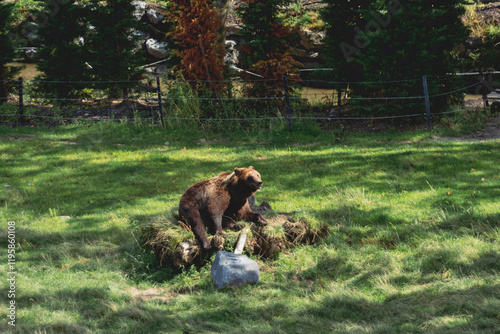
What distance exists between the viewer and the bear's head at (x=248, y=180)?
18.3 ft

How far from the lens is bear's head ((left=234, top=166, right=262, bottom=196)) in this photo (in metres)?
5.59

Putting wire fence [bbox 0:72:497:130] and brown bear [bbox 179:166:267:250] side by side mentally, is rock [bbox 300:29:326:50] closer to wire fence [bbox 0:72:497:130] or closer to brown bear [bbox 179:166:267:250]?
wire fence [bbox 0:72:497:130]

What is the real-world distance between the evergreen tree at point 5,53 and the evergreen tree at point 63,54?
0.94 m

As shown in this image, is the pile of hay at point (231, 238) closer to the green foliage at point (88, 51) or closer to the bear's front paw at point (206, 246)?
the bear's front paw at point (206, 246)

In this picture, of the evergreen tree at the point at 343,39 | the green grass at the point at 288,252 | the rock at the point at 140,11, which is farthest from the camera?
the rock at the point at 140,11

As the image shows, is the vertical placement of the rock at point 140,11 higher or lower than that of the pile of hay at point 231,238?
higher

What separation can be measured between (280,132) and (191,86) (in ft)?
9.62

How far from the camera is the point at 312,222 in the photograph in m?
6.20

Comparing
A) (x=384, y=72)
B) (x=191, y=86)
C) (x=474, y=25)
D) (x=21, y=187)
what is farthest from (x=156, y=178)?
(x=474, y=25)

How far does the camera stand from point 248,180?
18.5 ft

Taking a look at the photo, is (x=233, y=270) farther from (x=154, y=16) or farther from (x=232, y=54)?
(x=154, y=16)

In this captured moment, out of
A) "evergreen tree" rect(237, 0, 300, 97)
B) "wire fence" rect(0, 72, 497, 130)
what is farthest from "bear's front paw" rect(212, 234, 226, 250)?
"evergreen tree" rect(237, 0, 300, 97)

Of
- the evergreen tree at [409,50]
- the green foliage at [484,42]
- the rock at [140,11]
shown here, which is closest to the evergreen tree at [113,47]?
the evergreen tree at [409,50]

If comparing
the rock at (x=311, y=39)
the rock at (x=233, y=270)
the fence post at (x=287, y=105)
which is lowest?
the rock at (x=233, y=270)
